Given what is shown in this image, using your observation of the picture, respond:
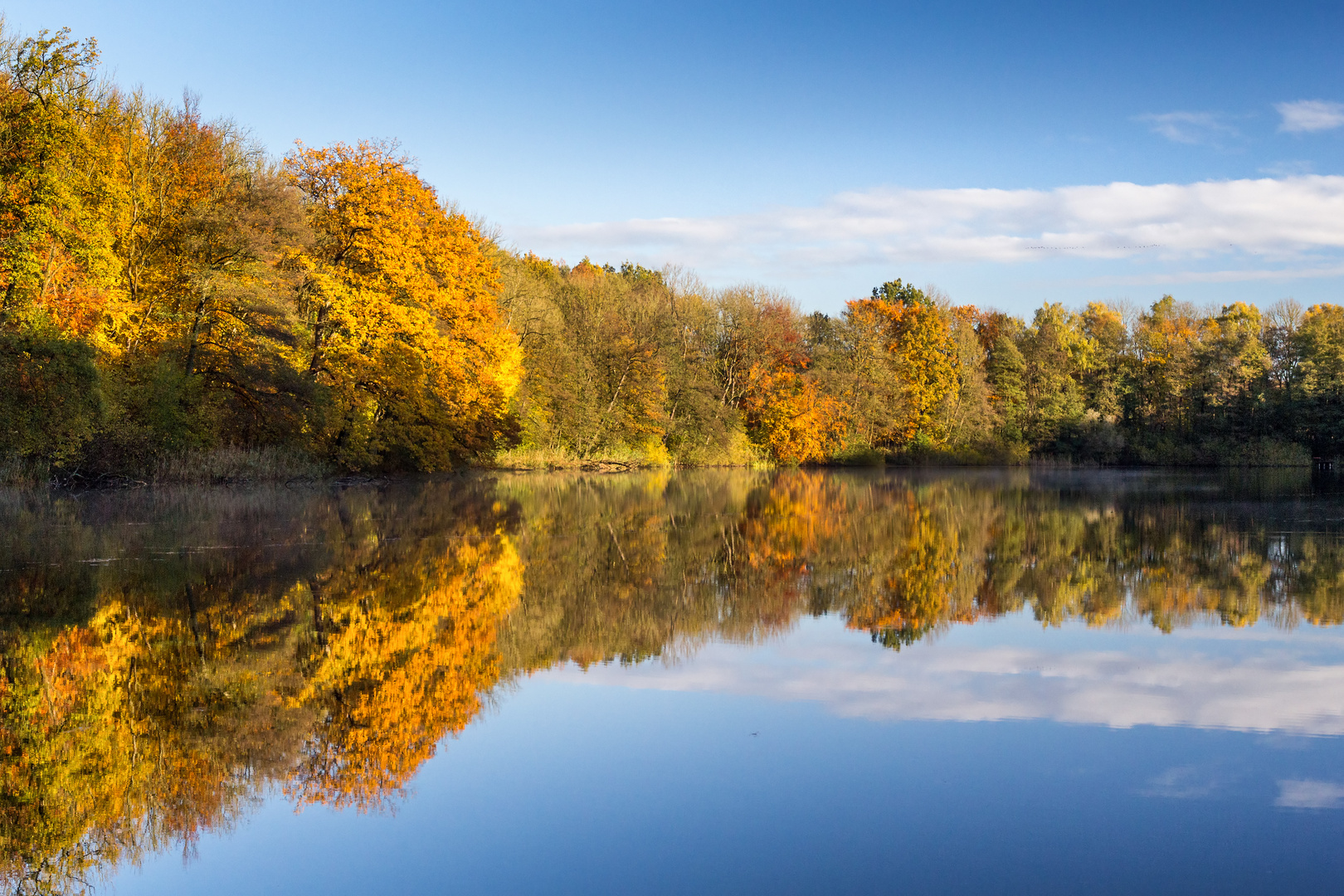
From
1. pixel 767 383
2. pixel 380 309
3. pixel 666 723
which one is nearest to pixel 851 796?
pixel 666 723

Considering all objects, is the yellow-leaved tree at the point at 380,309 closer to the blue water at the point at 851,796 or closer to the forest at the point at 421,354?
the forest at the point at 421,354

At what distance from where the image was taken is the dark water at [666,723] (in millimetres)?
3924

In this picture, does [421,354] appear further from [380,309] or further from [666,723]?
[666,723]

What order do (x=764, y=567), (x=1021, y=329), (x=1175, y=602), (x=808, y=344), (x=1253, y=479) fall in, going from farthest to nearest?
(x=1021, y=329), (x=808, y=344), (x=1253, y=479), (x=764, y=567), (x=1175, y=602)

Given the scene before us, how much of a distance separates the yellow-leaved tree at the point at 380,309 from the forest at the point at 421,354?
0.27ft

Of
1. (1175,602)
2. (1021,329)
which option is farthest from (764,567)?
(1021,329)

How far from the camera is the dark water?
154 inches

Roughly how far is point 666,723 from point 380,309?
27248mm

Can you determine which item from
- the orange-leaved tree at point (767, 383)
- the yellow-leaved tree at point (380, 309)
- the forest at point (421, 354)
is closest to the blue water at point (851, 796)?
the forest at point (421, 354)

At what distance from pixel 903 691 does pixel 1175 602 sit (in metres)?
4.59

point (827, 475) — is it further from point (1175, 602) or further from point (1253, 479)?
point (1175, 602)

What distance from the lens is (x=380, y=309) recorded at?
101 feet

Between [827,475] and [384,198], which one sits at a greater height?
[384,198]

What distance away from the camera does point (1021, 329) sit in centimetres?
7025
